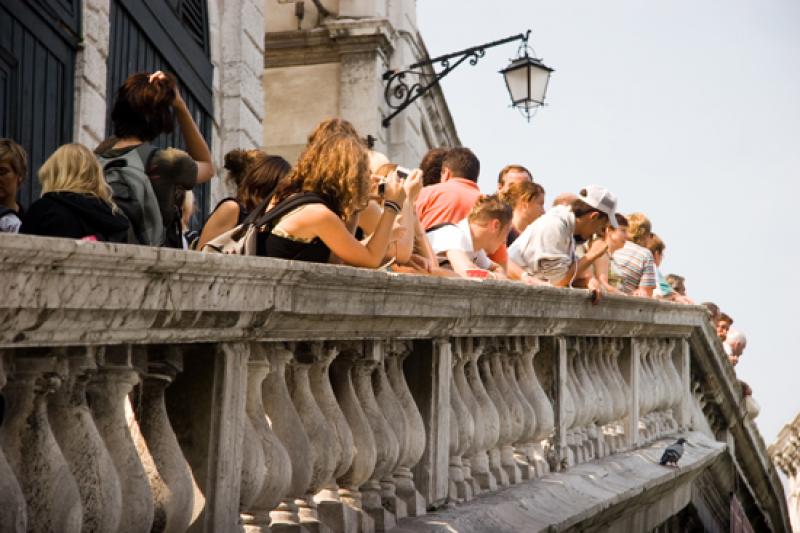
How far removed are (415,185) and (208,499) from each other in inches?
98.0

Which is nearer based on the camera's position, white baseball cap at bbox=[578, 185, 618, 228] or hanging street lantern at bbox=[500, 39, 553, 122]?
white baseball cap at bbox=[578, 185, 618, 228]

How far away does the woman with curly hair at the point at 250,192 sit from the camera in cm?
557

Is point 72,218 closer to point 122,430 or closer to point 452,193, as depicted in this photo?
point 122,430

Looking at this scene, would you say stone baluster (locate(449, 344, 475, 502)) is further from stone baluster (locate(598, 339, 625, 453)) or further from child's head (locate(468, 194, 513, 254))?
stone baluster (locate(598, 339, 625, 453))

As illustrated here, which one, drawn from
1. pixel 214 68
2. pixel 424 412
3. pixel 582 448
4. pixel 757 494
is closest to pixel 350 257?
pixel 424 412

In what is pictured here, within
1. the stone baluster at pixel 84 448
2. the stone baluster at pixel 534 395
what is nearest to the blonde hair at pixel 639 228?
the stone baluster at pixel 534 395

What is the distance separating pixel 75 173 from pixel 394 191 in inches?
50.9

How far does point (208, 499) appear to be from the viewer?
351cm

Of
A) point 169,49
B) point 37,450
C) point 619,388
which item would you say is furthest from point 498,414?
point 169,49

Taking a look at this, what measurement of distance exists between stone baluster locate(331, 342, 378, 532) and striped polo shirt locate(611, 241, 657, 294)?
6324 mm

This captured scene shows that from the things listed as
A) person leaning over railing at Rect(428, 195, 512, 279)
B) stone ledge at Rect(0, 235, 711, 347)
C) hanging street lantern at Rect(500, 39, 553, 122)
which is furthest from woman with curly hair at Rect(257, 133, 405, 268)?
hanging street lantern at Rect(500, 39, 553, 122)

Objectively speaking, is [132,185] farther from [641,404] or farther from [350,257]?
[641,404]

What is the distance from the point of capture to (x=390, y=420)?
15.5 ft

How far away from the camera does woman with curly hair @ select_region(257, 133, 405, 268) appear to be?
14.9 ft
